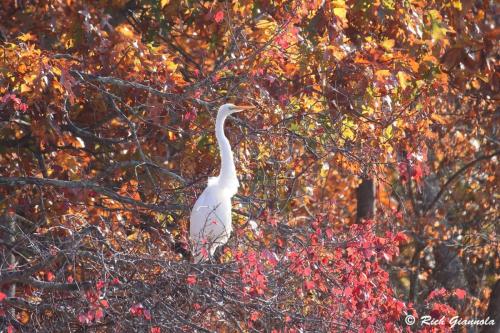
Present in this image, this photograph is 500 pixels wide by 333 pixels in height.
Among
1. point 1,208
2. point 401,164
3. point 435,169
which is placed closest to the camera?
point 1,208

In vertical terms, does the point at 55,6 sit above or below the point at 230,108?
above

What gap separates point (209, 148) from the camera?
24.1 feet

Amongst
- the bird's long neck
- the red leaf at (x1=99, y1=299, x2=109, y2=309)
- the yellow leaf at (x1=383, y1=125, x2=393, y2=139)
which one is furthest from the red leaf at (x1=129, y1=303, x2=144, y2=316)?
the yellow leaf at (x1=383, y1=125, x2=393, y2=139)

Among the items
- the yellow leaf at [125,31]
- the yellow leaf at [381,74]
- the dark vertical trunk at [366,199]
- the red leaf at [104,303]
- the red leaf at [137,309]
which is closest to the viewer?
the red leaf at [104,303]

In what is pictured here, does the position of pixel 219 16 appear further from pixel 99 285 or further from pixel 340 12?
pixel 99 285

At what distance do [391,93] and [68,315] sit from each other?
3269mm

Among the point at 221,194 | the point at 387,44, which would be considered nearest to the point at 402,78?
the point at 387,44

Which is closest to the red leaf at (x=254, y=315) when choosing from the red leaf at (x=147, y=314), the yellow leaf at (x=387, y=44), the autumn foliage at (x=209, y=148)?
the autumn foliage at (x=209, y=148)

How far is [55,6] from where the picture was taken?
7879 millimetres

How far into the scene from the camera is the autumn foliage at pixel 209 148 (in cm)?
529

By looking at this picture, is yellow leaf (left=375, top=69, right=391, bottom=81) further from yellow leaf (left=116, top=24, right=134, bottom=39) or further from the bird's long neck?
yellow leaf (left=116, top=24, right=134, bottom=39)

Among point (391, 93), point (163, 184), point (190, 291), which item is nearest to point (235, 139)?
point (163, 184)

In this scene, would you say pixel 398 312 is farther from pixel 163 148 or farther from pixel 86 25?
pixel 86 25

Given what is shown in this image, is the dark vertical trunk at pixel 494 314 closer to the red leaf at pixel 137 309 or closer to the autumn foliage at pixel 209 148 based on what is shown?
the autumn foliage at pixel 209 148
